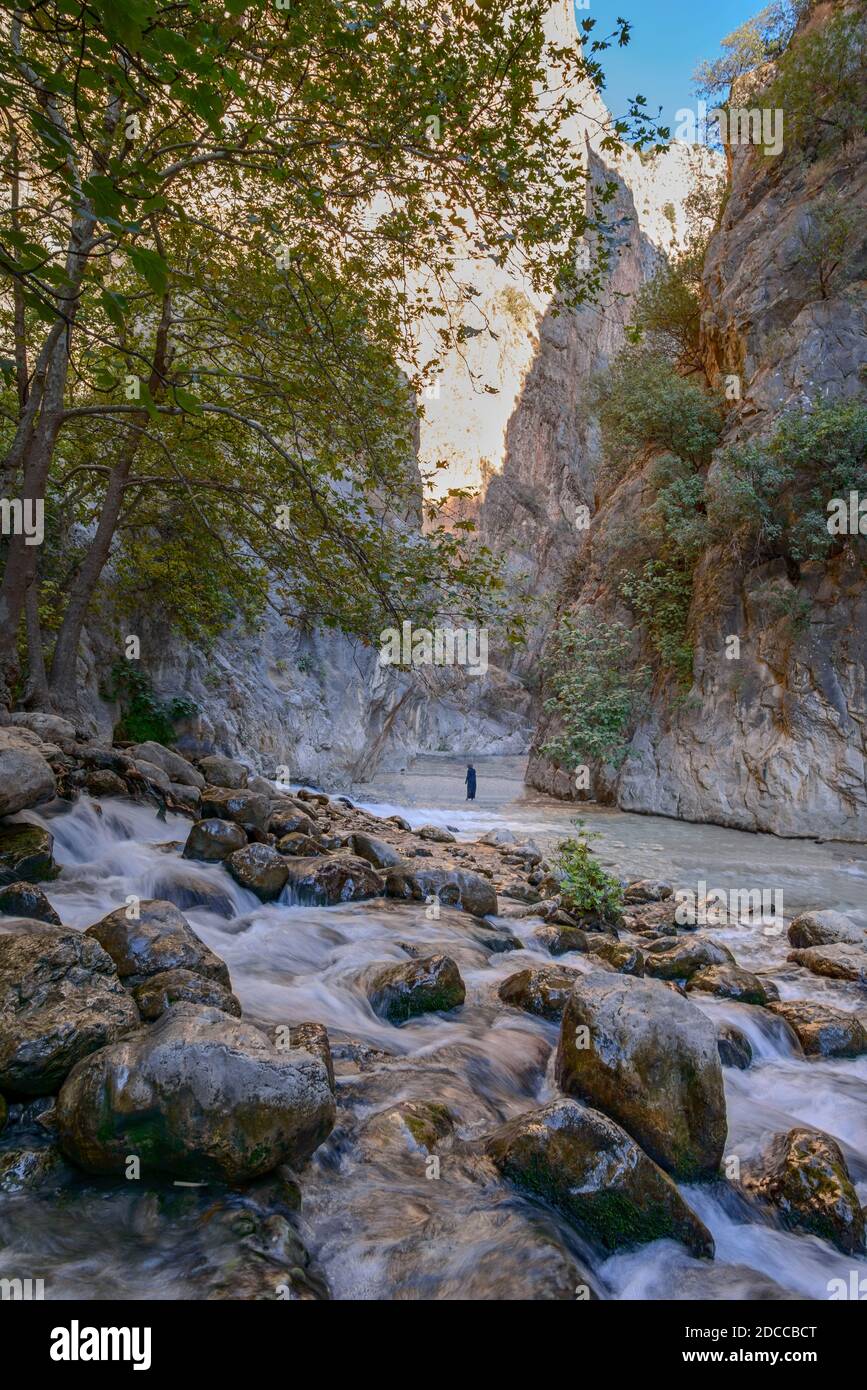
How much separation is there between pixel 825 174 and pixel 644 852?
18445 mm

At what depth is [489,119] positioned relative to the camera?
5.48m

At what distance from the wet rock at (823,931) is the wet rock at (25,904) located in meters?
7.10

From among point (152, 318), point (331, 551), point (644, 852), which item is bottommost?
point (644, 852)

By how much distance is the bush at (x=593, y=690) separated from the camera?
18547mm

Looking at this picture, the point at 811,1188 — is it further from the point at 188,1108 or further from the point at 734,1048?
the point at 188,1108

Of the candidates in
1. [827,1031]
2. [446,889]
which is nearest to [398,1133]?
[827,1031]

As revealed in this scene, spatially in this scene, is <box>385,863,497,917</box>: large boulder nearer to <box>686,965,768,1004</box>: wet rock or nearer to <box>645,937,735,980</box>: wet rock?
<box>645,937,735,980</box>: wet rock

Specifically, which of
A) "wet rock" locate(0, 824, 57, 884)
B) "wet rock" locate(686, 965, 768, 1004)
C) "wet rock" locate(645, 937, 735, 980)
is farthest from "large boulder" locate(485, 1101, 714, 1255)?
"wet rock" locate(0, 824, 57, 884)

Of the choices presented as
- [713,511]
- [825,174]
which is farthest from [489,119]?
[825,174]

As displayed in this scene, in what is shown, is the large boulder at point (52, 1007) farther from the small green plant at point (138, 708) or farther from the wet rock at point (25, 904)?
the small green plant at point (138, 708)

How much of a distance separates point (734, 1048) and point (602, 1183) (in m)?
2.30

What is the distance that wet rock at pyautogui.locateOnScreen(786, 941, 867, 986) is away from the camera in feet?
20.3

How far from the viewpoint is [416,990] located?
4.82 meters
